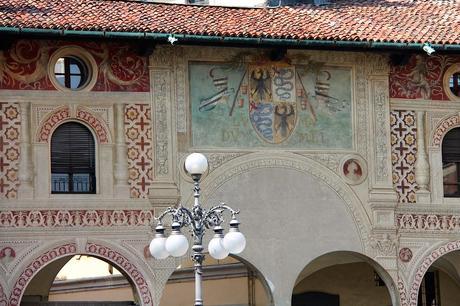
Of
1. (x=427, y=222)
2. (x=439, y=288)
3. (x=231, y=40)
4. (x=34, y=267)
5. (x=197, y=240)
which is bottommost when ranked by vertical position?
(x=197, y=240)

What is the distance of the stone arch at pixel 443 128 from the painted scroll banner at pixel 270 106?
5.53 ft

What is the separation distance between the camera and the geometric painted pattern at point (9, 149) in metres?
32.5

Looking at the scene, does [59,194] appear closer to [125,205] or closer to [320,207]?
[125,205]

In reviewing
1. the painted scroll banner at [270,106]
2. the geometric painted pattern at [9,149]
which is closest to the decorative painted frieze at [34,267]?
the geometric painted pattern at [9,149]

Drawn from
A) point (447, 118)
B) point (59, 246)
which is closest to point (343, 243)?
point (447, 118)

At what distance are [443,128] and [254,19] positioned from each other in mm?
4197

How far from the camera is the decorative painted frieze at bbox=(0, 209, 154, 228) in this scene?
32.3 m

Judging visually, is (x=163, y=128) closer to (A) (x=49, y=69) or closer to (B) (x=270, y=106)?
(B) (x=270, y=106)

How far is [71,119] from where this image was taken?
3300 cm

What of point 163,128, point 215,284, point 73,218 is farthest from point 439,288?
point 73,218

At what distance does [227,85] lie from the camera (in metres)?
34.0

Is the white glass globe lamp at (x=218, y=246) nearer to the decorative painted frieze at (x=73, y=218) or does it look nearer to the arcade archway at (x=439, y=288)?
the decorative painted frieze at (x=73, y=218)

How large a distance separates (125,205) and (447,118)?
6.63 meters

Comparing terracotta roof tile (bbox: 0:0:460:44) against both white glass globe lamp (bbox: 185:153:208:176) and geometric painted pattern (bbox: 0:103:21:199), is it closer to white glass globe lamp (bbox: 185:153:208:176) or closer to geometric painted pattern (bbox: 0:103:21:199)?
geometric painted pattern (bbox: 0:103:21:199)
